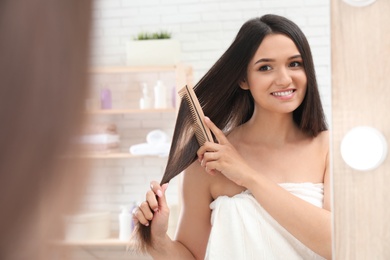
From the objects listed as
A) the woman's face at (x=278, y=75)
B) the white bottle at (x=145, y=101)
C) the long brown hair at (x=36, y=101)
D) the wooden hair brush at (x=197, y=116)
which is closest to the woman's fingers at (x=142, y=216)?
the wooden hair brush at (x=197, y=116)

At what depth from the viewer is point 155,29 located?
2688 mm

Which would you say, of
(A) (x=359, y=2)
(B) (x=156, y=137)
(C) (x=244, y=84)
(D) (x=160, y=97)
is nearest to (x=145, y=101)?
(D) (x=160, y=97)

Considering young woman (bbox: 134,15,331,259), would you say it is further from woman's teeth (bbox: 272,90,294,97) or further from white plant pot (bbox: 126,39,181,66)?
white plant pot (bbox: 126,39,181,66)

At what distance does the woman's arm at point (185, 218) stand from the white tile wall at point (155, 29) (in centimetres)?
170

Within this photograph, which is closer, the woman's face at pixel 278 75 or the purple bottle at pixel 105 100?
the woman's face at pixel 278 75

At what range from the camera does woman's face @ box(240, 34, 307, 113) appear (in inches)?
30.5

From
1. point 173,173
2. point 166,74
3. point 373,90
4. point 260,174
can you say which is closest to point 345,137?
point 373,90

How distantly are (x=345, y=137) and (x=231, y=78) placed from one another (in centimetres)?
28

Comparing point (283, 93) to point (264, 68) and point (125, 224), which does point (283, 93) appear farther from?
point (125, 224)

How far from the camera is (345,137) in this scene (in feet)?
1.87

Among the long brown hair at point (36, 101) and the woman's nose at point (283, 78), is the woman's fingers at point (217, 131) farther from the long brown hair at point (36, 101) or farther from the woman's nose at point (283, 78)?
the long brown hair at point (36, 101)

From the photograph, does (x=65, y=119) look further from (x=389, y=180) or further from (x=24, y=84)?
(x=389, y=180)

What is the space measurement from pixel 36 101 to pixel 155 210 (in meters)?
0.54

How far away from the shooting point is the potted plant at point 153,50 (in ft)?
8.35
